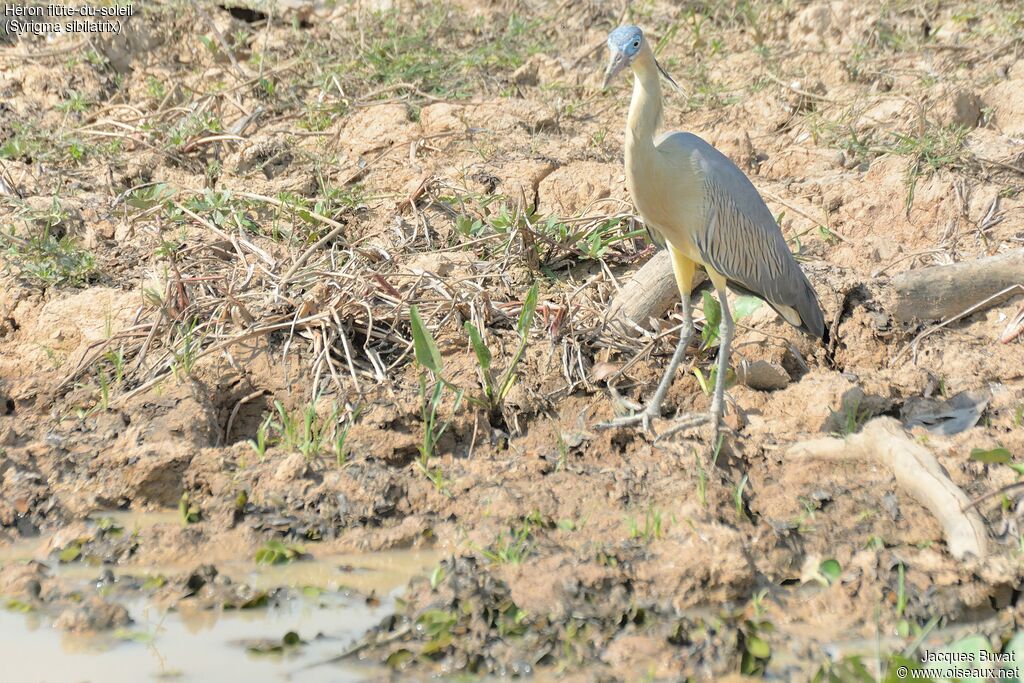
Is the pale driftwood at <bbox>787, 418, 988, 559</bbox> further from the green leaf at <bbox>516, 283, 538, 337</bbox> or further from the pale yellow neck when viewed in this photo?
the pale yellow neck

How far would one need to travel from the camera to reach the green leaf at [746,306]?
4852 millimetres

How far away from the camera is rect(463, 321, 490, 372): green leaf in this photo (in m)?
4.25

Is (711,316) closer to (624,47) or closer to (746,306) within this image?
(746,306)

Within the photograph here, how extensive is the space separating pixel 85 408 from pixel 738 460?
2.66m

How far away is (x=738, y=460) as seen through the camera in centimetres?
407

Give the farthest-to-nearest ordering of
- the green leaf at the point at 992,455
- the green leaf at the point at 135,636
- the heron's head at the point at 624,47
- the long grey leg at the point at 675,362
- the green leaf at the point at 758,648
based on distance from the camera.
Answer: the long grey leg at the point at 675,362
the heron's head at the point at 624,47
the green leaf at the point at 992,455
the green leaf at the point at 135,636
the green leaf at the point at 758,648

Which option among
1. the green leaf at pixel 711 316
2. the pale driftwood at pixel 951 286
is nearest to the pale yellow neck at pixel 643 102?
the green leaf at pixel 711 316

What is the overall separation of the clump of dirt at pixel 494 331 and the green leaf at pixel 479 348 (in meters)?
0.01

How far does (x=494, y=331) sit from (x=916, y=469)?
1.91 metres

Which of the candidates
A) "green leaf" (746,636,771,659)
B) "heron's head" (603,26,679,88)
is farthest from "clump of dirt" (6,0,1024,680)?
"heron's head" (603,26,679,88)

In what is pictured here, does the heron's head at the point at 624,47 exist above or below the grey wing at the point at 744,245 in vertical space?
above

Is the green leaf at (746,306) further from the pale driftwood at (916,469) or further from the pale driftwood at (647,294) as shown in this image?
the pale driftwood at (916,469)

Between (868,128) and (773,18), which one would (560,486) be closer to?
(868,128)

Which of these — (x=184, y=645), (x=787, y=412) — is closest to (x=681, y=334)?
(x=787, y=412)
